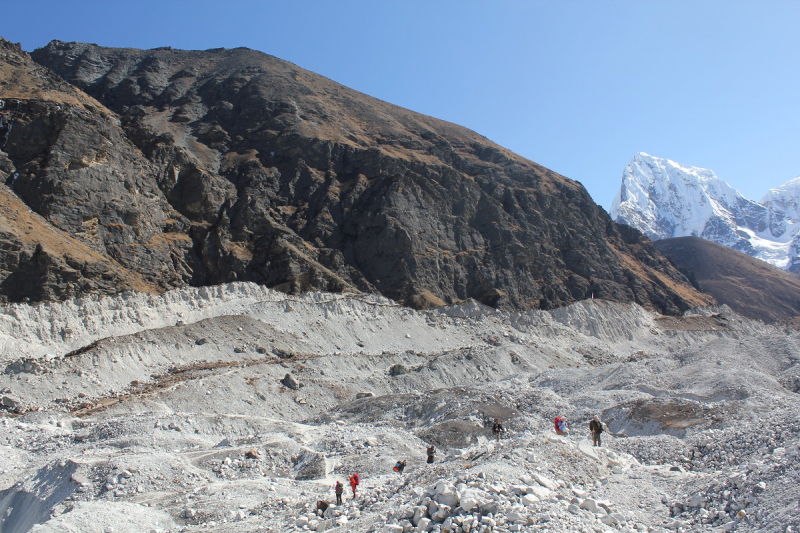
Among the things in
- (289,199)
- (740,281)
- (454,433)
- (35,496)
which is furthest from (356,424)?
(740,281)

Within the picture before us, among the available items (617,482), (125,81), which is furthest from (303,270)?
(125,81)

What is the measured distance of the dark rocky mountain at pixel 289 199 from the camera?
53.8m

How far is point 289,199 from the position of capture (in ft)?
246

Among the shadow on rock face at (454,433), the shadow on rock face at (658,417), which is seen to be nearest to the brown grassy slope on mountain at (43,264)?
the shadow on rock face at (454,433)

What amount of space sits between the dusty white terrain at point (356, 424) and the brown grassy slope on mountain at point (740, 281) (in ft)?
183

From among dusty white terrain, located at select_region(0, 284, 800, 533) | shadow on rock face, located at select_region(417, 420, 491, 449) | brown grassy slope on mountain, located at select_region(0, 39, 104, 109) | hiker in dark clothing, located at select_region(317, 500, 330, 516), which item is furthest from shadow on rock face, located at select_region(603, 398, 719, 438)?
brown grassy slope on mountain, located at select_region(0, 39, 104, 109)

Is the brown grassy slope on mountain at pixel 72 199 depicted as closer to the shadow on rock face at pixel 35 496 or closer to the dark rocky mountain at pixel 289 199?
the dark rocky mountain at pixel 289 199

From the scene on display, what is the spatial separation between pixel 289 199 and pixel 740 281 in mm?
88609

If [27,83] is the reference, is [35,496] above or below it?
below

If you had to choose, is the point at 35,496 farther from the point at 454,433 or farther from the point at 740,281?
the point at 740,281

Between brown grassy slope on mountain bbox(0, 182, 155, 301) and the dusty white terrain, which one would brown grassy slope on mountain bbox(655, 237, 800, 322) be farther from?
brown grassy slope on mountain bbox(0, 182, 155, 301)

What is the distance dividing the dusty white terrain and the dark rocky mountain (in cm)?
662

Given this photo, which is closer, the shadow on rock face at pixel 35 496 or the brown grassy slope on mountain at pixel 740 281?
the shadow on rock face at pixel 35 496

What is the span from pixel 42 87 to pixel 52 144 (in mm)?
11552
